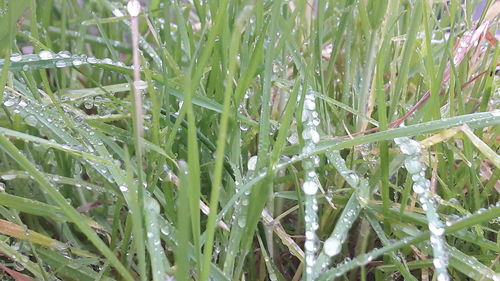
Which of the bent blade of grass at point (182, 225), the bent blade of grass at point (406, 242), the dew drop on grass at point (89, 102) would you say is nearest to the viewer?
the bent blade of grass at point (182, 225)

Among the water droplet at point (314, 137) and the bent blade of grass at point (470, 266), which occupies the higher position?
the water droplet at point (314, 137)

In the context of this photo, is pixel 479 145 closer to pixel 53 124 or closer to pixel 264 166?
pixel 264 166

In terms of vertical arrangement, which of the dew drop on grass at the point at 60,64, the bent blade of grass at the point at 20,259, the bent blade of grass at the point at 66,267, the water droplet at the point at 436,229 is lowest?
the bent blade of grass at the point at 66,267

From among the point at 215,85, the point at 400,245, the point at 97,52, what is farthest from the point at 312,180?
the point at 97,52

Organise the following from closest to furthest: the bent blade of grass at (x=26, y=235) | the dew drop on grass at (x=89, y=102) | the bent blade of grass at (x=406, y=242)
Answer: the bent blade of grass at (x=406, y=242)
the bent blade of grass at (x=26, y=235)
the dew drop on grass at (x=89, y=102)

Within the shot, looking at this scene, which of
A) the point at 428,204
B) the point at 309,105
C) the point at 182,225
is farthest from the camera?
the point at 309,105

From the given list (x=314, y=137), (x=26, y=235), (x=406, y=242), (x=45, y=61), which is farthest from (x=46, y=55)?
(x=406, y=242)

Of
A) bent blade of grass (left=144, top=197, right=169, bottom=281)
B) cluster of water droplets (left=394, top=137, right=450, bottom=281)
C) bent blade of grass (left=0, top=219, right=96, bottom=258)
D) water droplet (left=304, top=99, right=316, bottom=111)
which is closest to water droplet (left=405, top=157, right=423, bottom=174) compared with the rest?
cluster of water droplets (left=394, top=137, right=450, bottom=281)

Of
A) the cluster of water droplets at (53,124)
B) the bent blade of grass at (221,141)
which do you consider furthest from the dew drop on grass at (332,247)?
the cluster of water droplets at (53,124)

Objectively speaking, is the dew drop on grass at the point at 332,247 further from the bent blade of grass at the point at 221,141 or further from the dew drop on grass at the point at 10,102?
the dew drop on grass at the point at 10,102
